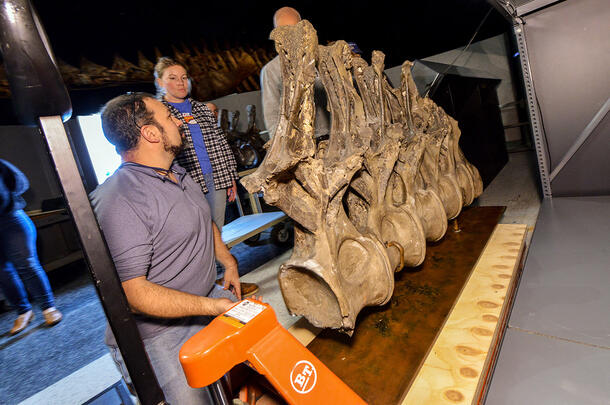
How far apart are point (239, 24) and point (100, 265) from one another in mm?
6481

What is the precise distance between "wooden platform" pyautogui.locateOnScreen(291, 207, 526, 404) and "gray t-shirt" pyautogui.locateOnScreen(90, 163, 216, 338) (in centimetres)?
73

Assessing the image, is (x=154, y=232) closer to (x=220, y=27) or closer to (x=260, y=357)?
(x=260, y=357)

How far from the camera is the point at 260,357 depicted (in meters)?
0.86

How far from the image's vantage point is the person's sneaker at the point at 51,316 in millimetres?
3350

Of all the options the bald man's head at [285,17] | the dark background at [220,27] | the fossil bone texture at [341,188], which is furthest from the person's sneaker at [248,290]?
the dark background at [220,27]

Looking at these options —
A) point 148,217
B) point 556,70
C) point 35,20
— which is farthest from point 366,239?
point 556,70

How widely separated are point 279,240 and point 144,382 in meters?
4.66

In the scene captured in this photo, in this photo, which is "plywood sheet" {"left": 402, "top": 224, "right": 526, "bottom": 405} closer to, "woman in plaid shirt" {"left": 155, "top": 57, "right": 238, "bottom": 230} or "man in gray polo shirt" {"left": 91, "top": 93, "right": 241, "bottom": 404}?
"man in gray polo shirt" {"left": 91, "top": 93, "right": 241, "bottom": 404}

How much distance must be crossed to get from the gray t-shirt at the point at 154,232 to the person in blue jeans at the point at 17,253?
5.78ft

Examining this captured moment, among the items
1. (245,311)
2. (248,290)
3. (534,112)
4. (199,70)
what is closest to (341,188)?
(245,311)

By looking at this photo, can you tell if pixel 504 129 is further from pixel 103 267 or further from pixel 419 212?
pixel 103 267

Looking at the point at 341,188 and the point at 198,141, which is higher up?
the point at 198,141

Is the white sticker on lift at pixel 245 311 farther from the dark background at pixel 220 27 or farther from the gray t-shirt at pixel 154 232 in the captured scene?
the dark background at pixel 220 27

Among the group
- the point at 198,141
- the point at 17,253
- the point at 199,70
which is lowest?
the point at 17,253
